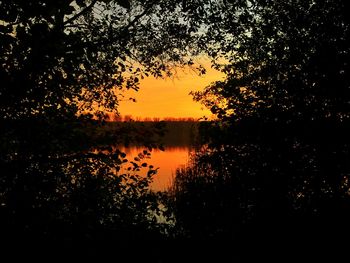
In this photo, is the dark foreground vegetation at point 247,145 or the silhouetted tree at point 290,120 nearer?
the dark foreground vegetation at point 247,145

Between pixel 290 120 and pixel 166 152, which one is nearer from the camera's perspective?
pixel 290 120

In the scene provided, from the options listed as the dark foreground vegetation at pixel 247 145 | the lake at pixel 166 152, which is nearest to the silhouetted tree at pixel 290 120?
the dark foreground vegetation at pixel 247 145

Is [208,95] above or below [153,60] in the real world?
below

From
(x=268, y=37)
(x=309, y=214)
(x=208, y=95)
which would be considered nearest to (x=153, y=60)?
(x=208, y=95)

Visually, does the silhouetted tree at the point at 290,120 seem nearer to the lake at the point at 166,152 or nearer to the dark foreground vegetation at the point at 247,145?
the dark foreground vegetation at the point at 247,145

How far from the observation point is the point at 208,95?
14016 mm

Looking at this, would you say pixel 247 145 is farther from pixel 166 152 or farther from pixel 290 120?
pixel 166 152

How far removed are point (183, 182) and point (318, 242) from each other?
11075 mm

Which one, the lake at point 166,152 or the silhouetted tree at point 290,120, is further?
the silhouetted tree at point 290,120

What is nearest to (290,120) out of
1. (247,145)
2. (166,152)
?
(247,145)

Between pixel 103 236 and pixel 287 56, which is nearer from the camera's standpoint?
pixel 103 236

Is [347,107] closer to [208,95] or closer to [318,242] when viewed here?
[318,242]

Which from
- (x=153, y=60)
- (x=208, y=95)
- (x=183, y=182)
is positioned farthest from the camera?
(x=183, y=182)

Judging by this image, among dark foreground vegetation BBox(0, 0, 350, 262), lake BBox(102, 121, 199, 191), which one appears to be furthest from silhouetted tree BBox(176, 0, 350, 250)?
lake BBox(102, 121, 199, 191)
